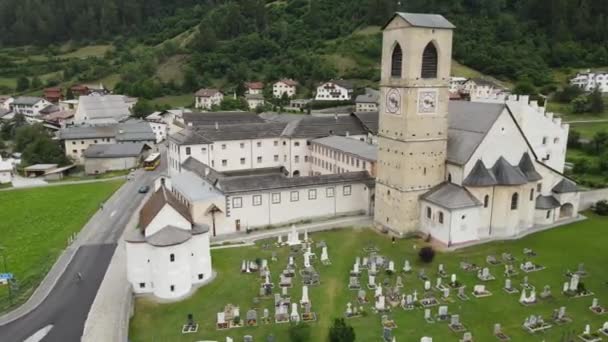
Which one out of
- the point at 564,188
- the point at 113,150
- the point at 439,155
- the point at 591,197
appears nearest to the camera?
the point at 439,155

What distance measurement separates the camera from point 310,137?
193 ft

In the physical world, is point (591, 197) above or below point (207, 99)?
below

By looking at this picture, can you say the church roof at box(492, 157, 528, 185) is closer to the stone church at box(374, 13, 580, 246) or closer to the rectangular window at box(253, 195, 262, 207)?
the stone church at box(374, 13, 580, 246)

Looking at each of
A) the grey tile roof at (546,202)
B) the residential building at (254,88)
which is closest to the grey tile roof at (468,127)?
the grey tile roof at (546,202)

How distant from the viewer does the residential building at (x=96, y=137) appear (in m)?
77.0

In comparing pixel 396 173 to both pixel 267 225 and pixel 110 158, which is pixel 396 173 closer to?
pixel 267 225

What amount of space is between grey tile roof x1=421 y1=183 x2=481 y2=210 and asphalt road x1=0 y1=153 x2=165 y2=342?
84.0 feet

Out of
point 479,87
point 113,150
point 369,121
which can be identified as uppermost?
point 479,87

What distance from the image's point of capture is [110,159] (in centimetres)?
7000

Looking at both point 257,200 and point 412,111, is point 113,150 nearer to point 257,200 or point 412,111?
point 257,200

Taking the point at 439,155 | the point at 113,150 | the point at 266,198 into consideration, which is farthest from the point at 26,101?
the point at 439,155

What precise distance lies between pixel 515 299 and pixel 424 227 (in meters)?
11.1

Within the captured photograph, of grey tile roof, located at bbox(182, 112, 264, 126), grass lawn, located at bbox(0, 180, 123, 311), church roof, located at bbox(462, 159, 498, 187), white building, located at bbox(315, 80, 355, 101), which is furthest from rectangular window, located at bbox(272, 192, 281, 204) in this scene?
white building, located at bbox(315, 80, 355, 101)

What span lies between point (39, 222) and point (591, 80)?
108972 mm
